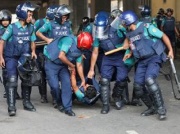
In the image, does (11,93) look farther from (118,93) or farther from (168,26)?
(168,26)

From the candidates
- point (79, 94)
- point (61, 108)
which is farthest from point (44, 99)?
point (79, 94)

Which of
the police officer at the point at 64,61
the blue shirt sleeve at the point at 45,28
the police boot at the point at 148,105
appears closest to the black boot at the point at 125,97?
the police boot at the point at 148,105

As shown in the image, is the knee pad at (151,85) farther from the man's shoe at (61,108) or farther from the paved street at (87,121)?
the man's shoe at (61,108)

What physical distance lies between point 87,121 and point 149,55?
4.45 ft

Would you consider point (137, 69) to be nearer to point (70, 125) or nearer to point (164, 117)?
point (164, 117)

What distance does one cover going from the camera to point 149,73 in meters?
7.14

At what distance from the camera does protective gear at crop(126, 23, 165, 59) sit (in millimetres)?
7125

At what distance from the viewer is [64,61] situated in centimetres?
726

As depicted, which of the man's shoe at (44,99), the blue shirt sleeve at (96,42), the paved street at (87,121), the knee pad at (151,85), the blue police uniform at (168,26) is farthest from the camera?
the blue police uniform at (168,26)

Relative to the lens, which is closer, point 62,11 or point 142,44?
point 142,44

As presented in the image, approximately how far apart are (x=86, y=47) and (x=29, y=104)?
1.40 meters

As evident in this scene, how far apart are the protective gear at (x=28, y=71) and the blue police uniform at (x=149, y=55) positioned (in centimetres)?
157

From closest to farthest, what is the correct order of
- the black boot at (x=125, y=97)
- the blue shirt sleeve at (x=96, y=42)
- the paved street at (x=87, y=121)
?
the paved street at (x=87, y=121)
the blue shirt sleeve at (x=96, y=42)
the black boot at (x=125, y=97)

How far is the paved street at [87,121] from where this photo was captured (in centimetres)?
665
